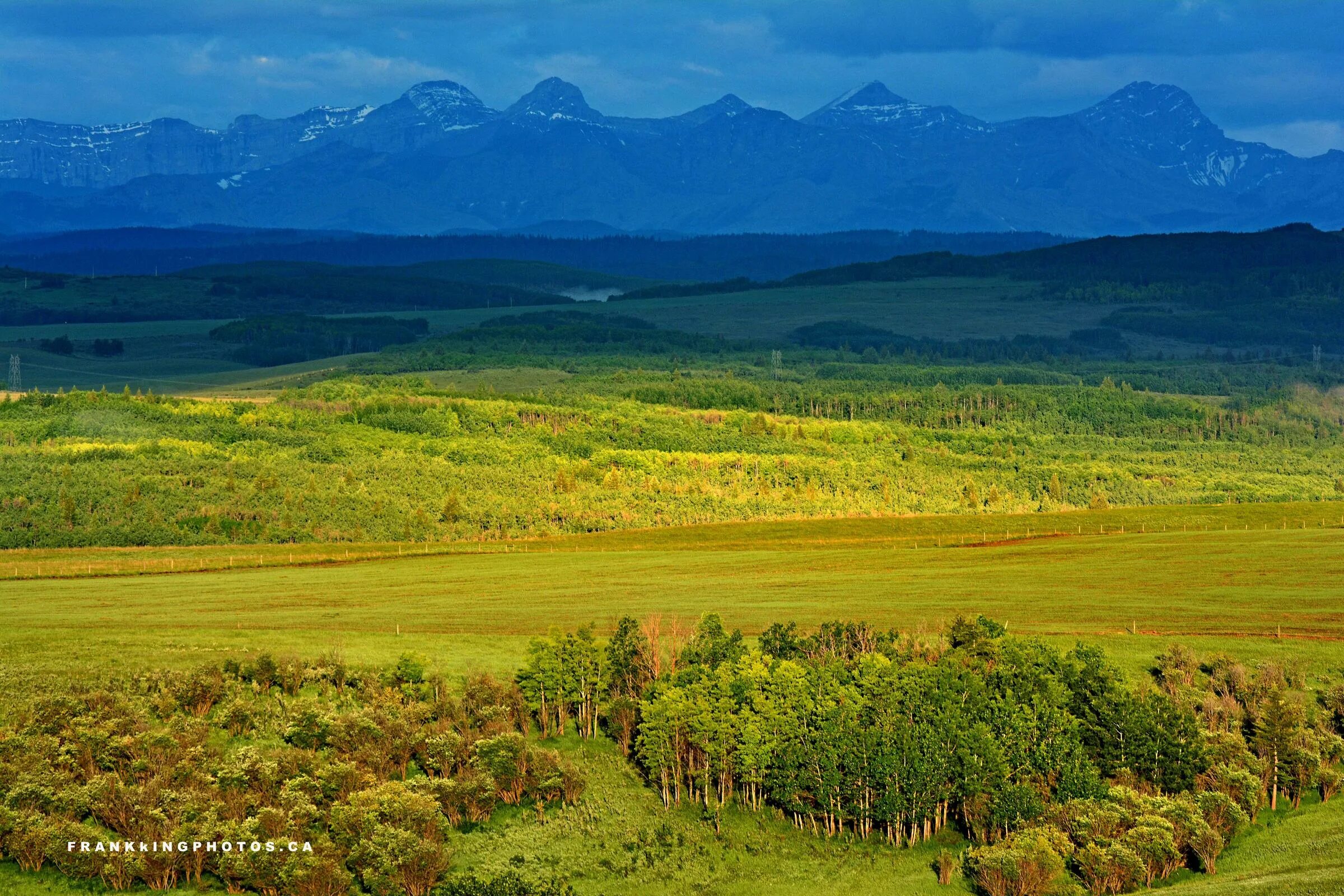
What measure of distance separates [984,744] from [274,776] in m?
25.3

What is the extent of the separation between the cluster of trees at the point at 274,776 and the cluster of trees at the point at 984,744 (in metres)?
4.38

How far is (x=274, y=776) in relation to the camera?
54062mm

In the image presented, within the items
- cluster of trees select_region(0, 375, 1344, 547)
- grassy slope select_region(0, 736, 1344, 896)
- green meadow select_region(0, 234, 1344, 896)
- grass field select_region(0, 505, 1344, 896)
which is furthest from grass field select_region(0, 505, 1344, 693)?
cluster of trees select_region(0, 375, 1344, 547)

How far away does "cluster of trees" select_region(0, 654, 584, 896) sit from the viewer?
48.3m

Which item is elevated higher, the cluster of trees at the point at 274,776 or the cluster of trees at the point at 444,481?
the cluster of trees at the point at 444,481

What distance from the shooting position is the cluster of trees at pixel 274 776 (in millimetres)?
48344

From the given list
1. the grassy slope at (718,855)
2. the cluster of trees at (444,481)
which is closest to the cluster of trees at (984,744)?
the grassy slope at (718,855)

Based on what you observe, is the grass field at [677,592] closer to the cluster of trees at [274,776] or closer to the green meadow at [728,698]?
the green meadow at [728,698]

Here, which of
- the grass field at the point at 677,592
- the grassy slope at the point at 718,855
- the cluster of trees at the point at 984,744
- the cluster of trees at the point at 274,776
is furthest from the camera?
the grass field at the point at 677,592

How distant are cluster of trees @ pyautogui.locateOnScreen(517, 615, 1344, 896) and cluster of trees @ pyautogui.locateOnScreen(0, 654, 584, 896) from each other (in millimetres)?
4380

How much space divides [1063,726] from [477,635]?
31295 mm

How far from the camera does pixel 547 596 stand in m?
91.4

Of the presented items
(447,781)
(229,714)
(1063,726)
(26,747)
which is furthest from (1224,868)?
(26,747)

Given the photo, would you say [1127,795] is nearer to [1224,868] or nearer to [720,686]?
[1224,868]
